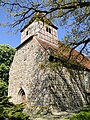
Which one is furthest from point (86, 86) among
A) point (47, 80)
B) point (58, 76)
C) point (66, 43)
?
point (66, 43)

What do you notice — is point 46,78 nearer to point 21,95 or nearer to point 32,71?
point 32,71

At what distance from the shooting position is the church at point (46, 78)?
15.5 meters

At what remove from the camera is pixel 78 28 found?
11.7m

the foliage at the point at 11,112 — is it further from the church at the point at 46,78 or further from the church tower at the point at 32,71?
the church tower at the point at 32,71

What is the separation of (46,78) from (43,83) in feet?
1.83

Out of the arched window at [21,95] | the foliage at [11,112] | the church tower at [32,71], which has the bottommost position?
the foliage at [11,112]

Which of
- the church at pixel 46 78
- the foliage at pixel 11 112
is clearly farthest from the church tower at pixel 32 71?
the foliage at pixel 11 112

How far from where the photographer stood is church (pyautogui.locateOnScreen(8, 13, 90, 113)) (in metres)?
15.5

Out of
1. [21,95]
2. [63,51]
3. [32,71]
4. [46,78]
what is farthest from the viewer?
[21,95]

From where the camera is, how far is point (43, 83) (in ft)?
52.1

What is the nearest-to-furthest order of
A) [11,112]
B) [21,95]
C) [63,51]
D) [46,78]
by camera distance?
[11,112]
[63,51]
[46,78]
[21,95]

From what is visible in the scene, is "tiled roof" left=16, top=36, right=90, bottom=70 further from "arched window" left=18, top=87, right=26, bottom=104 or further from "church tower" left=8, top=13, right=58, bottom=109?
"arched window" left=18, top=87, right=26, bottom=104

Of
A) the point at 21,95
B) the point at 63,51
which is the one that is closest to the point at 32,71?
the point at 21,95

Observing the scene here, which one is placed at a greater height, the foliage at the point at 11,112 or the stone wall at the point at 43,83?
the stone wall at the point at 43,83
